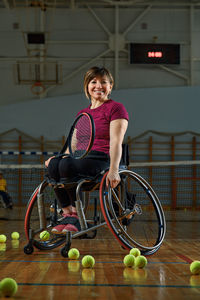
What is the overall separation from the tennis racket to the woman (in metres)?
0.07

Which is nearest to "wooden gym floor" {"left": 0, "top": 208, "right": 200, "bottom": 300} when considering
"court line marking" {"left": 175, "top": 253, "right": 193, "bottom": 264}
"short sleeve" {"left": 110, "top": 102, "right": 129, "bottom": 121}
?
"court line marking" {"left": 175, "top": 253, "right": 193, "bottom": 264}

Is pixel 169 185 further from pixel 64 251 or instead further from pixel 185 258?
pixel 64 251

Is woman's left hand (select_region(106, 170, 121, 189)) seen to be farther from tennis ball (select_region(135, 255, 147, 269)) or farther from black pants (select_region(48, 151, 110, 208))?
tennis ball (select_region(135, 255, 147, 269))

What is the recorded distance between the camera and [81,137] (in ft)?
10.7

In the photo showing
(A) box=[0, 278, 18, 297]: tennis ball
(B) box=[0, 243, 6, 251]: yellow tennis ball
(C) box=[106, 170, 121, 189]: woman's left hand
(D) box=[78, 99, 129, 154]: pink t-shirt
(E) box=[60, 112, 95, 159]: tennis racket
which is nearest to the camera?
(A) box=[0, 278, 18, 297]: tennis ball

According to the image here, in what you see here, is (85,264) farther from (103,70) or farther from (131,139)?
(131,139)

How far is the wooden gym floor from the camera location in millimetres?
1958

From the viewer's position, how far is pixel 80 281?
7.33ft

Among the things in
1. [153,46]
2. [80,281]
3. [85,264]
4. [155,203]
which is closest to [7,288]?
[80,281]

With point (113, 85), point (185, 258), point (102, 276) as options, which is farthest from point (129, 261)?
point (113, 85)

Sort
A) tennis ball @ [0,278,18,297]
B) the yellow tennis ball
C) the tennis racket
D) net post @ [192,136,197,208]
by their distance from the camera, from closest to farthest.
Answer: tennis ball @ [0,278,18,297] < the tennis racket < the yellow tennis ball < net post @ [192,136,197,208]

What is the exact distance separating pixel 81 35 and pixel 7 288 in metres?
13.4

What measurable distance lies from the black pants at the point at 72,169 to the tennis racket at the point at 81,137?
2.7 inches

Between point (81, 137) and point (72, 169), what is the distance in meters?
0.37
